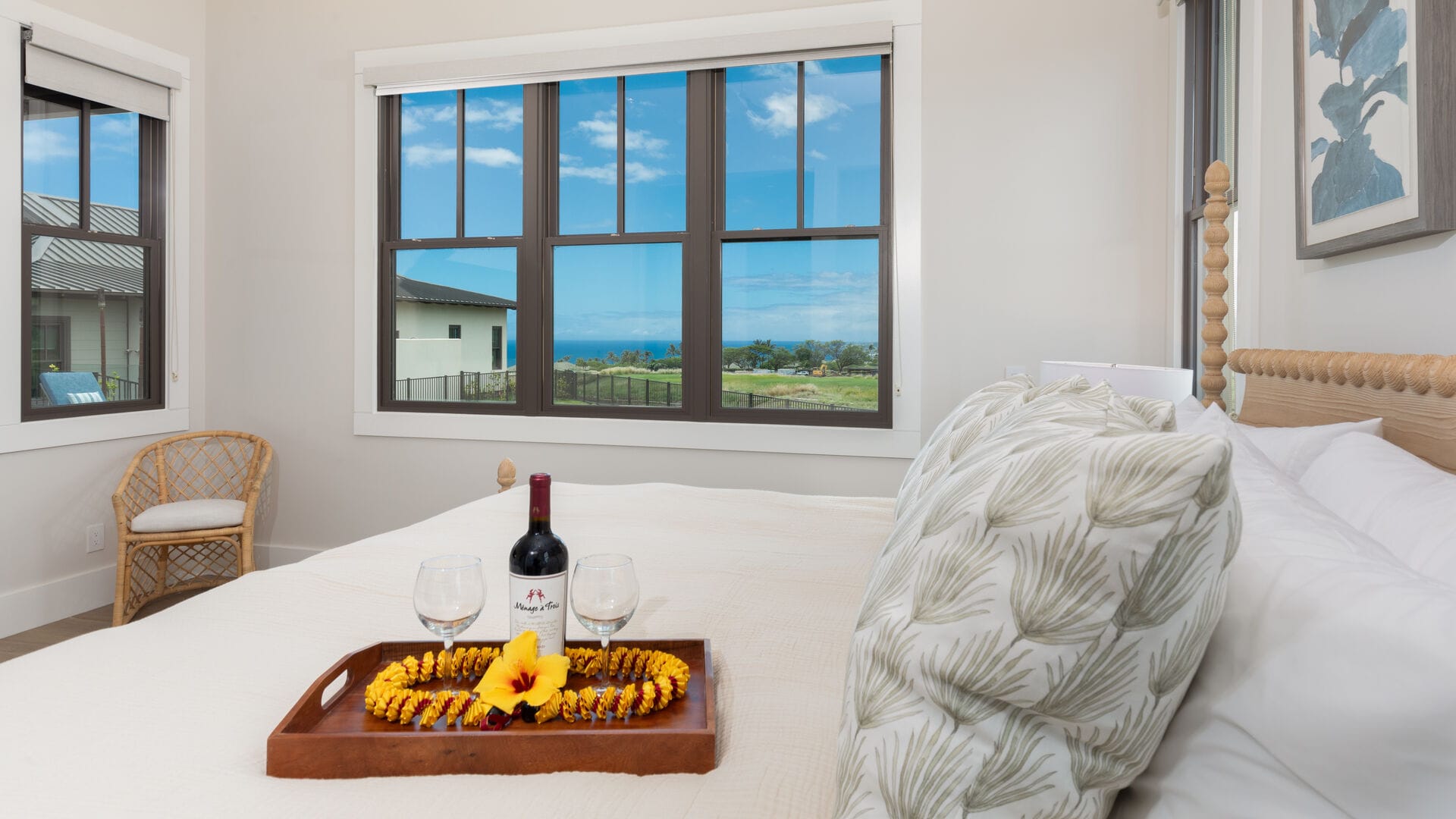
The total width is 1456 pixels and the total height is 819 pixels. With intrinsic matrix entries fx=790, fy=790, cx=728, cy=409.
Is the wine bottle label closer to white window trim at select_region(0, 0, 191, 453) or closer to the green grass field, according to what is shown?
the green grass field

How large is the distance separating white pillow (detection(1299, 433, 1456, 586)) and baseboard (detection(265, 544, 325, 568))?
4169mm

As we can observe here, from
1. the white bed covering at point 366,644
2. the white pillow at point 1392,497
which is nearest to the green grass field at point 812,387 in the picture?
the white bed covering at point 366,644

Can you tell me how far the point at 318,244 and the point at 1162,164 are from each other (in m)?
3.79

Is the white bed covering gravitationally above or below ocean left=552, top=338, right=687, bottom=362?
below

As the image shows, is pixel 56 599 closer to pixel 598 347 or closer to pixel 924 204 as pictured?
pixel 598 347

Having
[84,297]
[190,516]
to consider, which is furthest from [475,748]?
[84,297]

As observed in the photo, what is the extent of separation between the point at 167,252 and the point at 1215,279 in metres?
4.47

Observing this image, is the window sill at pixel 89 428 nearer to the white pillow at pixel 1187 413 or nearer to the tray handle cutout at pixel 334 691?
the tray handle cutout at pixel 334 691

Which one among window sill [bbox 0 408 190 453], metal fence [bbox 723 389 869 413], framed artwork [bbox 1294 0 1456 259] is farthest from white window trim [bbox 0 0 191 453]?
framed artwork [bbox 1294 0 1456 259]

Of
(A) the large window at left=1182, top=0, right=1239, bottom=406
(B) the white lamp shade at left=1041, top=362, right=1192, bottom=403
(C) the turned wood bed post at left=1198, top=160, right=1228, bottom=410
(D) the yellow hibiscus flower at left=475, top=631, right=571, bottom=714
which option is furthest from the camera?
(A) the large window at left=1182, top=0, right=1239, bottom=406

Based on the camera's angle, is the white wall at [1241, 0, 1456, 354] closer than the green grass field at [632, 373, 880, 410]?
Yes

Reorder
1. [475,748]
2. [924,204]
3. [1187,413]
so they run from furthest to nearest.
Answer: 1. [924,204]
2. [1187,413]
3. [475,748]

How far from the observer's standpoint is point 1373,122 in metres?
1.43

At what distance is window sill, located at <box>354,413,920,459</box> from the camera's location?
3.36m
